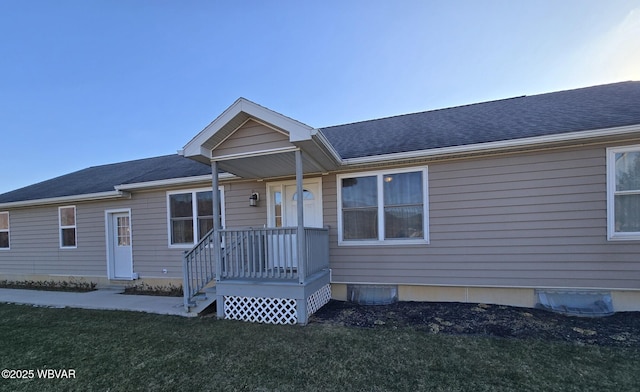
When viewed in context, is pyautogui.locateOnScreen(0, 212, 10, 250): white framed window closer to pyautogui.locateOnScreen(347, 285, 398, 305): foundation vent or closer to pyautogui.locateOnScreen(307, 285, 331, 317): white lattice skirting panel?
pyautogui.locateOnScreen(307, 285, 331, 317): white lattice skirting panel

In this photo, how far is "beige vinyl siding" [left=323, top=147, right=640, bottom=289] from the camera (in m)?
4.87

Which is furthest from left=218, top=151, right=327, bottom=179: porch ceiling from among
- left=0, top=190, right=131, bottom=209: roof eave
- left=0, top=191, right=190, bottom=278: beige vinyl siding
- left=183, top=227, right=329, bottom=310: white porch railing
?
left=0, top=190, right=131, bottom=209: roof eave

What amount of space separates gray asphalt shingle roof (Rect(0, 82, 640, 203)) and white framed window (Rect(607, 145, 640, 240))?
23.4 inches

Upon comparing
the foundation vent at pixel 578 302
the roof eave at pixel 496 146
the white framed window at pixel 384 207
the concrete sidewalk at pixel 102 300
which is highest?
the roof eave at pixel 496 146

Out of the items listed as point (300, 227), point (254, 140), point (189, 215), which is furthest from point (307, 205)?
point (189, 215)

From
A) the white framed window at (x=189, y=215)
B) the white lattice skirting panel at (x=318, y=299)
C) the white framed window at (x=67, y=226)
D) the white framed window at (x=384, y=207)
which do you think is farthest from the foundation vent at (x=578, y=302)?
the white framed window at (x=67, y=226)

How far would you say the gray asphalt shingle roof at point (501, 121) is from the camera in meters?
5.10

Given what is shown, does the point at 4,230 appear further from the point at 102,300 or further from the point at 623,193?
the point at 623,193

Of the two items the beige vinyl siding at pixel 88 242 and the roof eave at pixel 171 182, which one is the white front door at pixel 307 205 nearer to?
the roof eave at pixel 171 182

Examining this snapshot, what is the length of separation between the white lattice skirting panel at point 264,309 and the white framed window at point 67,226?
6.94m

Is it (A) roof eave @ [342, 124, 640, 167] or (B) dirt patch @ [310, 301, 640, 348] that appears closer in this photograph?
(B) dirt patch @ [310, 301, 640, 348]

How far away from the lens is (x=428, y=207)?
571 cm

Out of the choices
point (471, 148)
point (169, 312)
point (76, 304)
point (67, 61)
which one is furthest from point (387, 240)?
point (67, 61)

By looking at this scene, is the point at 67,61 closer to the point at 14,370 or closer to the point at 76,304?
the point at 76,304
